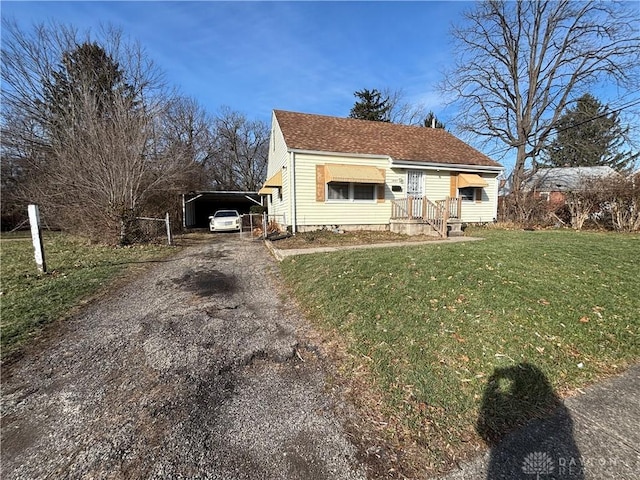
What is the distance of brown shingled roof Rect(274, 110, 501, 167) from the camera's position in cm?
1273

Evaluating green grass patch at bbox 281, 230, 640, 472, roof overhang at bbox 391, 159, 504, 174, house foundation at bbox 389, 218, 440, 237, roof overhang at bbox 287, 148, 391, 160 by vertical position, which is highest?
roof overhang at bbox 287, 148, 391, 160

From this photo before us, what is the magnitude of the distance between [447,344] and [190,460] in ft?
8.60

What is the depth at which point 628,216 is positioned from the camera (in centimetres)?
1166

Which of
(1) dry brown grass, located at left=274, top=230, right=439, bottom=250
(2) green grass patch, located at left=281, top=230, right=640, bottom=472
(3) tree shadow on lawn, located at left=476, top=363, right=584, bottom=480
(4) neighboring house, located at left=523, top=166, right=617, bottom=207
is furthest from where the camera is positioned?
(4) neighboring house, located at left=523, top=166, right=617, bottom=207

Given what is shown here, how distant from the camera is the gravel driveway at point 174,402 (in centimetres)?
192

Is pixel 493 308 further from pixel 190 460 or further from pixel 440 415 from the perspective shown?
pixel 190 460

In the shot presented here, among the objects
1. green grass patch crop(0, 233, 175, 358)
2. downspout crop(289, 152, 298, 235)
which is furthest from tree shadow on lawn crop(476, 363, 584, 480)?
downspout crop(289, 152, 298, 235)

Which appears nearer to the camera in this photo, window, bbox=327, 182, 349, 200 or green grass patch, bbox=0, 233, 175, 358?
green grass patch, bbox=0, 233, 175, 358

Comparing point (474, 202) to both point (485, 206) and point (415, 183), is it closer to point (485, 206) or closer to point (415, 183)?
point (485, 206)

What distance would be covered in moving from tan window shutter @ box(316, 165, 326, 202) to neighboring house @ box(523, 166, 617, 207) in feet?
38.5

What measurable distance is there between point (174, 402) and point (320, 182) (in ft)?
34.4

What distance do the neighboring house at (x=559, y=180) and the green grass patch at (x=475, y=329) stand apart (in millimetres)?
10451

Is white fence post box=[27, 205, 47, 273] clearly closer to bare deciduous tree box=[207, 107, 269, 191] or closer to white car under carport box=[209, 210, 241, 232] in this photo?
white car under carport box=[209, 210, 241, 232]

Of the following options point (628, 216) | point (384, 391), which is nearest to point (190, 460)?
point (384, 391)
